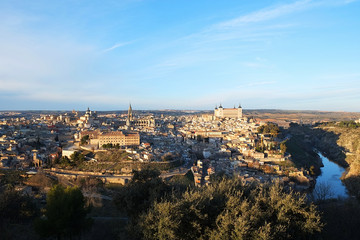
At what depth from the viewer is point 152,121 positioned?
68.7 metres

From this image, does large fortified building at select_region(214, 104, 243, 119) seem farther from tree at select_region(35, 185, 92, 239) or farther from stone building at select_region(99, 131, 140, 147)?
tree at select_region(35, 185, 92, 239)

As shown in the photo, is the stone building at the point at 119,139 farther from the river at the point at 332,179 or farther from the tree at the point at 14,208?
the river at the point at 332,179

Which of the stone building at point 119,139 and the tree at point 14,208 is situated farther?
the stone building at point 119,139

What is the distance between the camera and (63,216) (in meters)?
9.98

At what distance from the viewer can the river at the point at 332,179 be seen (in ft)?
73.1

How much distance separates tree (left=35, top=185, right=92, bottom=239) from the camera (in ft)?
32.0

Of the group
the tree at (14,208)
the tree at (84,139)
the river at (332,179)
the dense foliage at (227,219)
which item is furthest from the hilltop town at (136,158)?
the dense foliage at (227,219)

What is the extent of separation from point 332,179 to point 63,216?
26.9 metres

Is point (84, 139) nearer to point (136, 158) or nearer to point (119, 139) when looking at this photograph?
point (119, 139)

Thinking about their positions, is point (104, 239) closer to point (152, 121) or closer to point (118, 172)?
point (118, 172)

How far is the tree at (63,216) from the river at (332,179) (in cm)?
1801

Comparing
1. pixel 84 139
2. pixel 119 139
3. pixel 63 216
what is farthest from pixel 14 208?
pixel 84 139

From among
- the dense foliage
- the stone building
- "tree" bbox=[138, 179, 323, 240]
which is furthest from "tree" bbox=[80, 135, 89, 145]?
"tree" bbox=[138, 179, 323, 240]

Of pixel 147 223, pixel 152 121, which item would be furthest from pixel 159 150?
pixel 152 121
